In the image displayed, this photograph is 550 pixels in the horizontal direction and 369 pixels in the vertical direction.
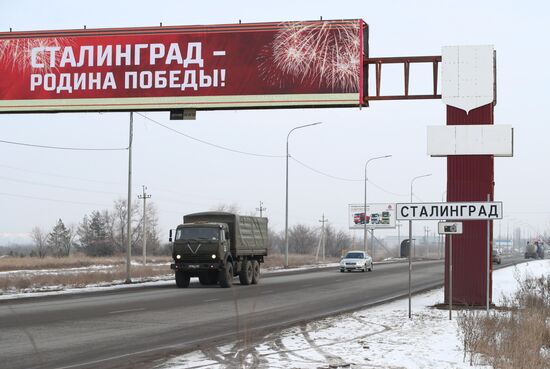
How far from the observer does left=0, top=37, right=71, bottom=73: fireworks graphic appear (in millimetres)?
25578

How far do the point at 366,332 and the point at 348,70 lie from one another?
11.3 m

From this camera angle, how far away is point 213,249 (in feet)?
96.2

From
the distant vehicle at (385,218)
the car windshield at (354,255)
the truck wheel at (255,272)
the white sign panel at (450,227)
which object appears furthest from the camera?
the distant vehicle at (385,218)

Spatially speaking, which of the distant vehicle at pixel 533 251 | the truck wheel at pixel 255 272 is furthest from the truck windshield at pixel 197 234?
the distant vehicle at pixel 533 251

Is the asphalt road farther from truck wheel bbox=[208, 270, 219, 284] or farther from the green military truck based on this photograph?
truck wheel bbox=[208, 270, 219, 284]

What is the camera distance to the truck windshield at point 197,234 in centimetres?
2959

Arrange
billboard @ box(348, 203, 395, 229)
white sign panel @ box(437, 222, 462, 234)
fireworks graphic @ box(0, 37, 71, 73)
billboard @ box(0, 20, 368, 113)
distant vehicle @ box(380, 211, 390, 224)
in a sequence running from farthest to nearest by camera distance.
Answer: billboard @ box(348, 203, 395, 229), distant vehicle @ box(380, 211, 390, 224), fireworks graphic @ box(0, 37, 71, 73), billboard @ box(0, 20, 368, 113), white sign panel @ box(437, 222, 462, 234)

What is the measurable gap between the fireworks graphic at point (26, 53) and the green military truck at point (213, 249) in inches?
346

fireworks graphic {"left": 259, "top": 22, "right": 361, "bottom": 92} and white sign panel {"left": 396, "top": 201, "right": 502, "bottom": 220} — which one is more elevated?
fireworks graphic {"left": 259, "top": 22, "right": 361, "bottom": 92}

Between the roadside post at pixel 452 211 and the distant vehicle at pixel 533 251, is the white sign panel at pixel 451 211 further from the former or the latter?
the distant vehicle at pixel 533 251

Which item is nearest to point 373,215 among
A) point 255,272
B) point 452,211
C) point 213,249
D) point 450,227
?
point 255,272

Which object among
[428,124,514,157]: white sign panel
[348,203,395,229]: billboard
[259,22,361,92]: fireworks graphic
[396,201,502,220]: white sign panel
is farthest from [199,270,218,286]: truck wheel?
[348,203,395,229]: billboard

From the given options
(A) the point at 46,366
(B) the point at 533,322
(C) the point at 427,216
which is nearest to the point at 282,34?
(C) the point at 427,216

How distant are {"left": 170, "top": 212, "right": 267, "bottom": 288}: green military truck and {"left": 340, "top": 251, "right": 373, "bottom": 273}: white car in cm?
1759
